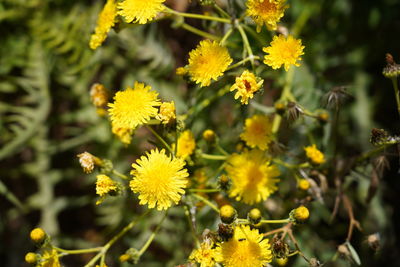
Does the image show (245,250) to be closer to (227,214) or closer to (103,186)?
(227,214)

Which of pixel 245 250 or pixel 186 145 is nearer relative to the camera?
pixel 245 250

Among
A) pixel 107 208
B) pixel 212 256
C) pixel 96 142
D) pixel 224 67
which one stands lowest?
pixel 107 208

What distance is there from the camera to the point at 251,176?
78.9 inches

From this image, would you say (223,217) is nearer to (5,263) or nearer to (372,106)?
(372,106)

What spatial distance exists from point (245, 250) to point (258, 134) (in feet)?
1.68

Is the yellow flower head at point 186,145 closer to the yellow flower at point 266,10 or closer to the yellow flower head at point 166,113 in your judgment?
the yellow flower head at point 166,113

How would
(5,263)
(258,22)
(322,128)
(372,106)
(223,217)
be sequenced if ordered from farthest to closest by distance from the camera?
(5,263)
(372,106)
(322,128)
(258,22)
(223,217)

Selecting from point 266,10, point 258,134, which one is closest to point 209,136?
point 258,134

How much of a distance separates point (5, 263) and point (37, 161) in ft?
2.68

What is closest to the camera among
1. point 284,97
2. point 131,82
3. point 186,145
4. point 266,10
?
point 266,10

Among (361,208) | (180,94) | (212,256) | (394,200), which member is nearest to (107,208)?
(180,94)

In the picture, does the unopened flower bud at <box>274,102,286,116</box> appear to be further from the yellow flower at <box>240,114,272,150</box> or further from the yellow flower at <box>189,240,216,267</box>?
the yellow flower at <box>189,240,216,267</box>

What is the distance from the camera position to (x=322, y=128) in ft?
7.15

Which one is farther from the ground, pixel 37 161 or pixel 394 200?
pixel 394 200
